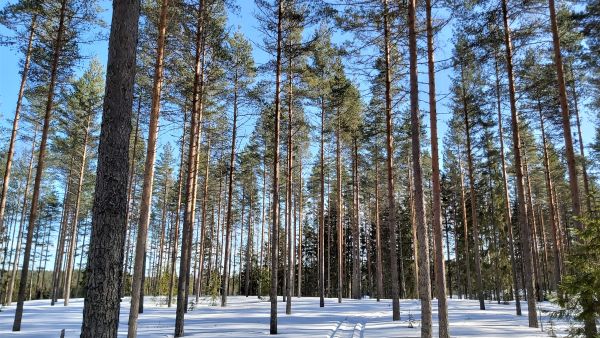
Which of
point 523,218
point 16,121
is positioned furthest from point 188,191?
point 523,218

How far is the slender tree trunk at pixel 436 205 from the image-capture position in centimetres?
895

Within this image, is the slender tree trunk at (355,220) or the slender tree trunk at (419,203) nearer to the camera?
the slender tree trunk at (419,203)

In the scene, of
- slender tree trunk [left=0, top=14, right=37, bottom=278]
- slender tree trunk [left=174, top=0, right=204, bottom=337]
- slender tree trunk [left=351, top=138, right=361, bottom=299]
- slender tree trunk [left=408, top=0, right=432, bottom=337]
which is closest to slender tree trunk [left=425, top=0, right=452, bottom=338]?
slender tree trunk [left=408, top=0, right=432, bottom=337]

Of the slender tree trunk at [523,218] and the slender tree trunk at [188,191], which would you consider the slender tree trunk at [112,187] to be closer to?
the slender tree trunk at [188,191]

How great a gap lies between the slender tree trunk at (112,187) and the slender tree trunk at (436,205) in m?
6.99

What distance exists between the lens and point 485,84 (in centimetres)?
1750

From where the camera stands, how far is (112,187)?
436cm

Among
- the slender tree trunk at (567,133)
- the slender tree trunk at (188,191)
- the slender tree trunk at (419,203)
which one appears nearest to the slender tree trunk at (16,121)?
the slender tree trunk at (188,191)

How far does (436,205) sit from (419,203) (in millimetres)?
690

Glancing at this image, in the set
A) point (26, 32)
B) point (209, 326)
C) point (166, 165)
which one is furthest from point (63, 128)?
point (209, 326)

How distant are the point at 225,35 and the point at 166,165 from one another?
24.9 m

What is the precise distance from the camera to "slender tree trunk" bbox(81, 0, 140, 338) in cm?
409

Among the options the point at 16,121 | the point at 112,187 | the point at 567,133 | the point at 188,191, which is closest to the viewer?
the point at 112,187

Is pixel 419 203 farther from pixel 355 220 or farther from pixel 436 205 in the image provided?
pixel 355 220
